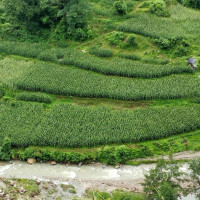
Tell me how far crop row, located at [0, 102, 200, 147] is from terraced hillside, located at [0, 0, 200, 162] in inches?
3.5

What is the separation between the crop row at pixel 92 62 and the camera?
3947 centimetres

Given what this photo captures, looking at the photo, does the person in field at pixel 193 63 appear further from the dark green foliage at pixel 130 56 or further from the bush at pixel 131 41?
the bush at pixel 131 41

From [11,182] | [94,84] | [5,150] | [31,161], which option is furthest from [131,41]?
[11,182]

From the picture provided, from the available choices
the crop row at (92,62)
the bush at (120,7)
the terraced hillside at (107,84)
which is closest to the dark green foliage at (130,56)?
the terraced hillside at (107,84)

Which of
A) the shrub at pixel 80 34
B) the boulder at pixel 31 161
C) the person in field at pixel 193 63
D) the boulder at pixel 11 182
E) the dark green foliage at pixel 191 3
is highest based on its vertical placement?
the dark green foliage at pixel 191 3

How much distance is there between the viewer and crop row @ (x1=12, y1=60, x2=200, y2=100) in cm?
3688

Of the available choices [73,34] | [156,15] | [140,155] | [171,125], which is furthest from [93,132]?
[156,15]

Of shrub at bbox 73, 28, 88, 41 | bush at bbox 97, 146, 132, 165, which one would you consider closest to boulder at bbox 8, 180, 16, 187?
bush at bbox 97, 146, 132, 165

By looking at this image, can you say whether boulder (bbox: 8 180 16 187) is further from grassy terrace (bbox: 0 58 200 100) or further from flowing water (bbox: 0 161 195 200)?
grassy terrace (bbox: 0 58 200 100)

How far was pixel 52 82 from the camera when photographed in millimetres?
38531

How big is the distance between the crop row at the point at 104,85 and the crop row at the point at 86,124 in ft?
6.76

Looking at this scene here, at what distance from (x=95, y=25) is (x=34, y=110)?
16426mm

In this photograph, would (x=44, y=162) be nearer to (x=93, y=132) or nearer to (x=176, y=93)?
(x=93, y=132)

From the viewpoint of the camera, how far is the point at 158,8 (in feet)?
158
